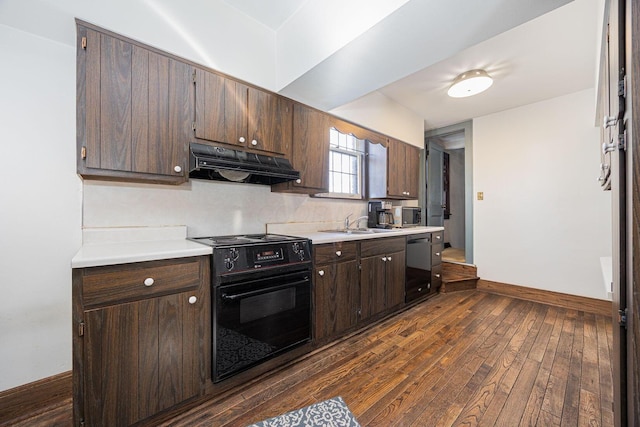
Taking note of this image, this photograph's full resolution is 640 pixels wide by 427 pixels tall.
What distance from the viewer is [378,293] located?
2.58m

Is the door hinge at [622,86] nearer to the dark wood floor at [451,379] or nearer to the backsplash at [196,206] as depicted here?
the dark wood floor at [451,379]

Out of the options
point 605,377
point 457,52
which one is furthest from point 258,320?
point 605,377

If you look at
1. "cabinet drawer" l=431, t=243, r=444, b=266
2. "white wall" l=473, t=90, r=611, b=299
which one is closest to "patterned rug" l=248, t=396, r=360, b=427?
"cabinet drawer" l=431, t=243, r=444, b=266

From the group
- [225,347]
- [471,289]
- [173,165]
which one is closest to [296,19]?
[173,165]

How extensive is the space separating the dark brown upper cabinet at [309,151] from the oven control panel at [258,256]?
0.70 meters

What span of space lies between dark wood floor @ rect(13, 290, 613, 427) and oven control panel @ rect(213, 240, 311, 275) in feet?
2.65

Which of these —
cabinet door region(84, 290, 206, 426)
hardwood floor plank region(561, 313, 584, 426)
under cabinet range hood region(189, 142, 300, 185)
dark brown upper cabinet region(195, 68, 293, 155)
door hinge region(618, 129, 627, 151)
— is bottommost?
hardwood floor plank region(561, 313, 584, 426)

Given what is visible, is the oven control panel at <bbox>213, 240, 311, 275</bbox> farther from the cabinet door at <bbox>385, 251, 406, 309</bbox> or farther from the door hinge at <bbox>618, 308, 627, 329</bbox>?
the door hinge at <bbox>618, 308, 627, 329</bbox>

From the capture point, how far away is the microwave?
337 centimetres

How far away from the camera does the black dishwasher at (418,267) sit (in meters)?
2.99

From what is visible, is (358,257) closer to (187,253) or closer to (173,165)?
(187,253)

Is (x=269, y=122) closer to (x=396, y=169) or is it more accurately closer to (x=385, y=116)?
(x=385, y=116)

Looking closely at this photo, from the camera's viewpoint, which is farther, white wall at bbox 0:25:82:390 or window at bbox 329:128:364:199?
window at bbox 329:128:364:199

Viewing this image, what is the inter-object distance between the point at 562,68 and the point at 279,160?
3177 mm
